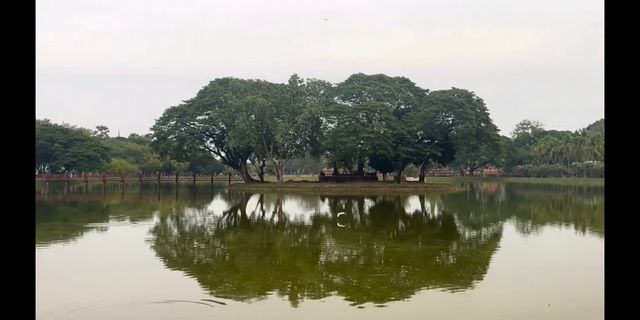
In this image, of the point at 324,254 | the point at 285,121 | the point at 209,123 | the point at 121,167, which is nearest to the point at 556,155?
the point at 285,121

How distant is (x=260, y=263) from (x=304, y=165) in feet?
301

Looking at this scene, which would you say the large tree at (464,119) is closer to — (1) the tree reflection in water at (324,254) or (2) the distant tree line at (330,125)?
(2) the distant tree line at (330,125)

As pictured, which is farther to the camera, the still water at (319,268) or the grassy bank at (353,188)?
the grassy bank at (353,188)

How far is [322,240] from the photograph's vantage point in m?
17.8

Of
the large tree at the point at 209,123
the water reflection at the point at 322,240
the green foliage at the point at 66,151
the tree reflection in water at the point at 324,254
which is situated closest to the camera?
the tree reflection in water at the point at 324,254

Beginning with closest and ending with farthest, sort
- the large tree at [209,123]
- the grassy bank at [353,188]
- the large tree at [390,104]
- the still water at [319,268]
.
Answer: the still water at [319,268], the grassy bank at [353,188], the large tree at [390,104], the large tree at [209,123]

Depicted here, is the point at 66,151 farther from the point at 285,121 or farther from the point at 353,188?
the point at 353,188

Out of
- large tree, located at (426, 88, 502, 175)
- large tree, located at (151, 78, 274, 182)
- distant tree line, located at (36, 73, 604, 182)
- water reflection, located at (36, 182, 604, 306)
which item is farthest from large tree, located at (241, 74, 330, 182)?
water reflection, located at (36, 182, 604, 306)

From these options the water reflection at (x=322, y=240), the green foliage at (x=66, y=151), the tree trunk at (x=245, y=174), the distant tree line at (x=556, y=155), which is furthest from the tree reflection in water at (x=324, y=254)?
the distant tree line at (x=556, y=155)

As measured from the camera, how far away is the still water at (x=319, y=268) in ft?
31.5

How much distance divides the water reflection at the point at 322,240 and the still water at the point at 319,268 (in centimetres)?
6

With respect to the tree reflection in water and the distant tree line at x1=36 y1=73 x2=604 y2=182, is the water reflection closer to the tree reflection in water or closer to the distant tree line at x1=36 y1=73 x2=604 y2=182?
the tree reflection in water

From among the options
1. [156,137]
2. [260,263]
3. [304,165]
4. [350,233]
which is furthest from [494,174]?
[260,263]
